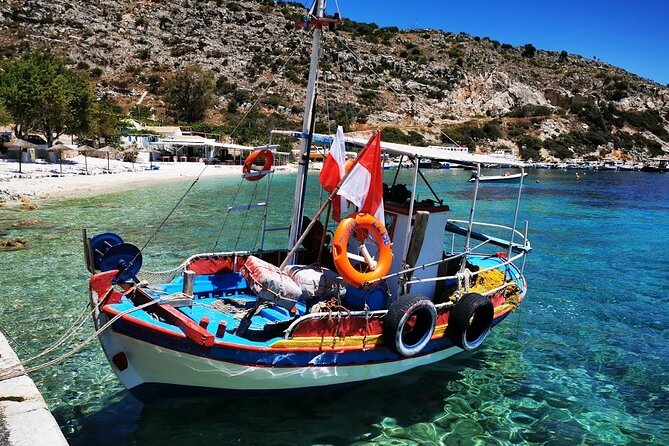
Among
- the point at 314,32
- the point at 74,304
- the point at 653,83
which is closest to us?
the point at 314,32

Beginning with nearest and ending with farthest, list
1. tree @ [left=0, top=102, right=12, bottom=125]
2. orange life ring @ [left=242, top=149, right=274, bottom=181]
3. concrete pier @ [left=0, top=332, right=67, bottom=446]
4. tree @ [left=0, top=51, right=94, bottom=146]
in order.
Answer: concrete pier @ [left=0, top=332, right=67, bottom=446] < orange life ring @ [left=242, top=149, right=274, bottom=181] < tree @ [left=0, top=102, right=12, bottom=125] < tree @ [left=0, top=51, right=94, bottom=146]

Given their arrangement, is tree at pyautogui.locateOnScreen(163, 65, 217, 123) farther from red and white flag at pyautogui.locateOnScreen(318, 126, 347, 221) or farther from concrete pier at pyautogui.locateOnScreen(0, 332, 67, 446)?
concrete pier at pyautogui.locateOnScreen(0, 332, 67, 446)

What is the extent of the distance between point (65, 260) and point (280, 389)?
42.6 feet

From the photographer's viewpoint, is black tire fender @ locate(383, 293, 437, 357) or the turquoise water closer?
the turquoise water

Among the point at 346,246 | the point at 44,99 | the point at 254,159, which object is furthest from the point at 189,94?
the point at 346,246

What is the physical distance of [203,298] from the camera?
10.5 meters

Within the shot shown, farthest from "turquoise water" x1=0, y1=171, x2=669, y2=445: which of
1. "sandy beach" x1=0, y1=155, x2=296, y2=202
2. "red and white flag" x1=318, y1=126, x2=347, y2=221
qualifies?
"sandy beach" x1=0, y1=155, x2=296, y2=202

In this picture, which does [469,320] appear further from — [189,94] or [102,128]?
[189,94]

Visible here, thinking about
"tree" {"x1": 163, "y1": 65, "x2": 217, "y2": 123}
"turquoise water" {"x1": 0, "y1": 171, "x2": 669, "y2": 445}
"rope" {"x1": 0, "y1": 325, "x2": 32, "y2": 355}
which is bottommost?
"rope" {"x1": 0, "y1": 325, "x2": 32, "y2": 355}

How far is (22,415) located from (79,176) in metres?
40.9

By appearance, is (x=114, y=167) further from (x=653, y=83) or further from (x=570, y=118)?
(x=653, y=83)

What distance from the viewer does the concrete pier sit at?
231 inches

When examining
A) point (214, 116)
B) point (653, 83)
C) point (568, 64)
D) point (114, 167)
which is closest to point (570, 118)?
point (568, 64)

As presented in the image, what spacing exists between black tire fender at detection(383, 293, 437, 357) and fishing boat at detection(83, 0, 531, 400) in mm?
20
